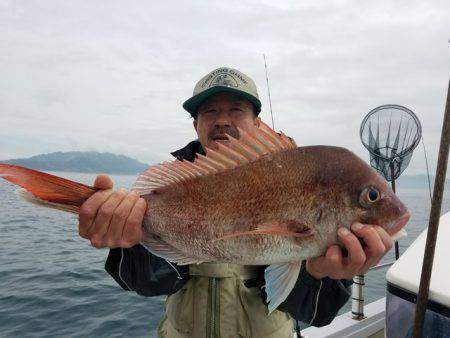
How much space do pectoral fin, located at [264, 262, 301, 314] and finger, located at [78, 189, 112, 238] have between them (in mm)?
1130

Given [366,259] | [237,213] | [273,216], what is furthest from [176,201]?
[366,259]

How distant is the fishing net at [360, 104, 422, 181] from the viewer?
16.8 feet

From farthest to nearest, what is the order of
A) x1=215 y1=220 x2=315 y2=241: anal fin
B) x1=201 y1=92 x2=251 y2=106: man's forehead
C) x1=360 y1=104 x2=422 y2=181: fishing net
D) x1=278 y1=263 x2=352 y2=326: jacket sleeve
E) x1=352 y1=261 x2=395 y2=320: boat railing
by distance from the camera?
1. x1=360 y1=104 x2=422 y2=181: fishing net
2. x1=352 y1=261 x2=395 y2=320: boat railing
3. x1=201 y1=92 x2=251 y2=106: man's forehead
4. x1=278 y1=263 x2=352 y2=326: jacket sleeve
5. x1=215 y1=220 x2=315 y2=241: anal fin

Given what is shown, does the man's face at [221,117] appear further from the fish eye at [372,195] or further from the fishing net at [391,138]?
the fishing net at [391,138]

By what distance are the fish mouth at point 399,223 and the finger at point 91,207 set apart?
5.65ft

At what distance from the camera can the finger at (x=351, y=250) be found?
79.0 inches

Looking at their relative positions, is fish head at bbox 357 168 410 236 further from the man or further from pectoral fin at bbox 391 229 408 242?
the man

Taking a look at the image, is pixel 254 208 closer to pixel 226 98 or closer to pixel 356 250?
pixel 356 250

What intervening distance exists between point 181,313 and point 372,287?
33.5ft

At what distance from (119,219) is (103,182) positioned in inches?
9.8

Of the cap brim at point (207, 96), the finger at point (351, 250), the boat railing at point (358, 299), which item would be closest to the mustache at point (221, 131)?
the cap brim at point (207, 96)

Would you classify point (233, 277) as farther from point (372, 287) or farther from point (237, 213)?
point (372, 287)

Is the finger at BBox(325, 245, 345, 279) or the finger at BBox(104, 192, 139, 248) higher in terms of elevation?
the finger at BBox(104, 192, 139, 248)

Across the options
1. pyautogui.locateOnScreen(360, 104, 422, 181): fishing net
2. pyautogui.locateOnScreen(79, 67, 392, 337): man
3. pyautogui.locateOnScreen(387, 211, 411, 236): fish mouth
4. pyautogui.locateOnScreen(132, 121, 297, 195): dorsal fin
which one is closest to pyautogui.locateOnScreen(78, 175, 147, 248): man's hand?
pyautogui.locateOnScreen(79, 67, 392, 337): man
